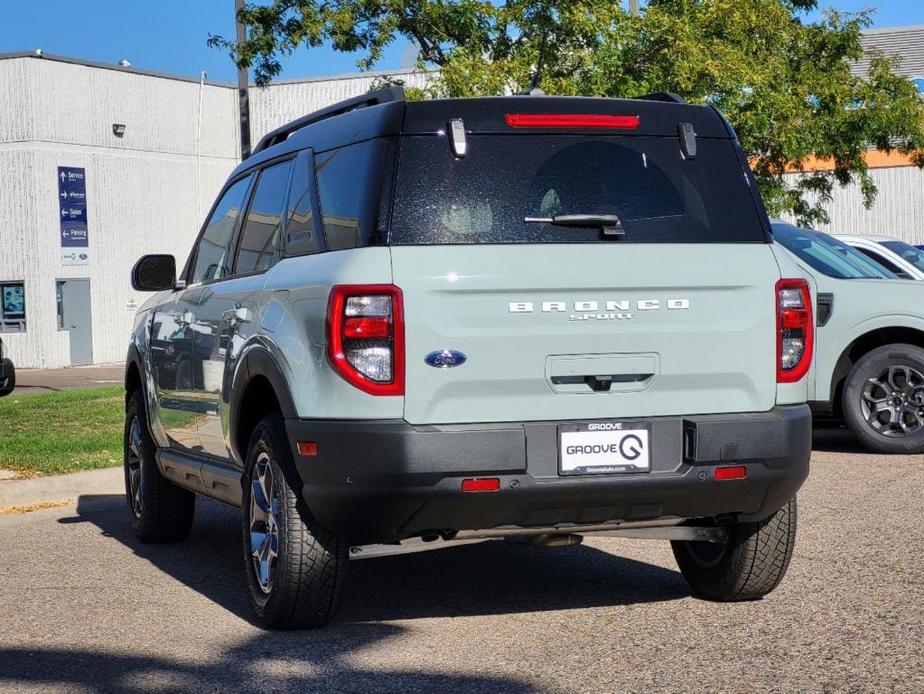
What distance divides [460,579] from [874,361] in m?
5.52

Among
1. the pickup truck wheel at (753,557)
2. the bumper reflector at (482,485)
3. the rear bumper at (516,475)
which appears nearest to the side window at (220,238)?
the rear bumper at (516,475)

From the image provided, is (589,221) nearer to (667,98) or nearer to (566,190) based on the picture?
(566,190)

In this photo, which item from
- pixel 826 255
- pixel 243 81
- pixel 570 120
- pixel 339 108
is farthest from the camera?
pixel 243 81

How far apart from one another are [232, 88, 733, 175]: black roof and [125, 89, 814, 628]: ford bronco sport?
0.03 ft

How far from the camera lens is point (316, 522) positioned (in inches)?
214

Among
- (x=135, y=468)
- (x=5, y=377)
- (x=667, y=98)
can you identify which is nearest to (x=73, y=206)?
(x=5, y=377)

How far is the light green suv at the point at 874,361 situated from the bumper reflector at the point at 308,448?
6.79 metres

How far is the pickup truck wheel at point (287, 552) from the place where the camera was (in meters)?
5.43

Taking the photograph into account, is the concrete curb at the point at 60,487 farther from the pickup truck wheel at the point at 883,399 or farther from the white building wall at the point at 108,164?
the white building wall at the point at 108,164

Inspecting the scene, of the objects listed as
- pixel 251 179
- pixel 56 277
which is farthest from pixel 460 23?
pixel 56 277

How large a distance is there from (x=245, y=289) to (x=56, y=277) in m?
29.8

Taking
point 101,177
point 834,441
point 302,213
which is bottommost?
point 834,441

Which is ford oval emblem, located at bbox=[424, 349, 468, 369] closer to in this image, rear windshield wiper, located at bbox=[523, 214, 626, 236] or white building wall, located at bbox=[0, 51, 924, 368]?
rear windshield wiper, located at bbox=[523, 214, 626, 236]

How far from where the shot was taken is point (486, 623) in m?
5.76
